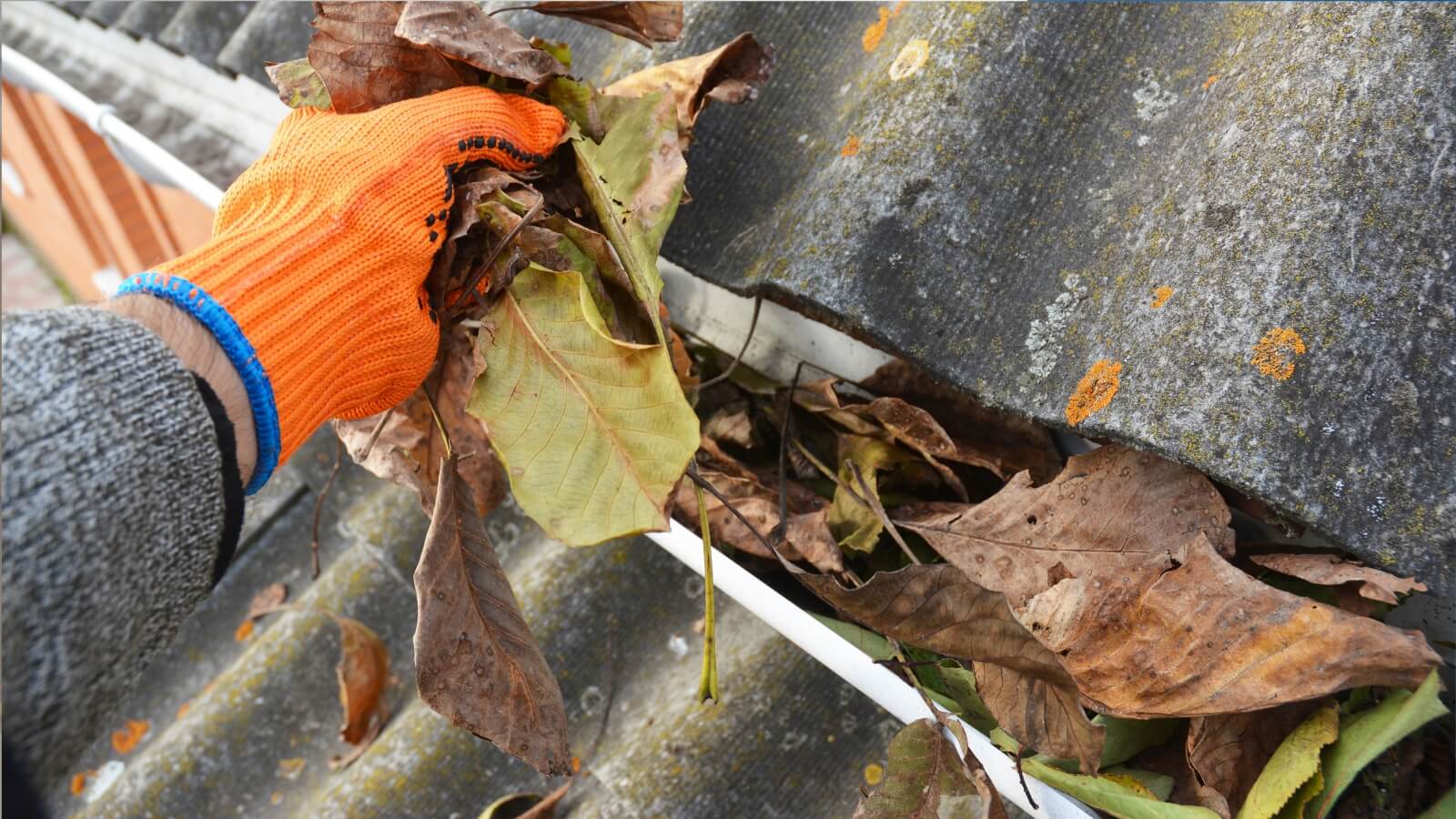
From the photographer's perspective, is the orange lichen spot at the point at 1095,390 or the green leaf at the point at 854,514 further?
the green leaf at the point at 854,514

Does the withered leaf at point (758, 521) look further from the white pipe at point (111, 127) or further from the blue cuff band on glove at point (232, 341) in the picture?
the white pipe at point (111, 127)

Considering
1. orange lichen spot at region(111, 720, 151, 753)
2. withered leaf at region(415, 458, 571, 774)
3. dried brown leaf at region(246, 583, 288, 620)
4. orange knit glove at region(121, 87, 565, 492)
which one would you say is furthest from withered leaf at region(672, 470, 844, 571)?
orange lichen spot at region(111, 720, 151, 753)

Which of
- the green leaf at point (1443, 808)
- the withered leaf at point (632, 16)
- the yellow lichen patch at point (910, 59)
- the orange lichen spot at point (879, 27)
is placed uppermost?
the withered leaf at point (632, 16)

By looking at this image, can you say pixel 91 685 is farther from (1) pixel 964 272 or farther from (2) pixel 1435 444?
(2) pixel 1435 444

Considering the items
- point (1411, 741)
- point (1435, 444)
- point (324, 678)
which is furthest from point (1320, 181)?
point (324, 678)

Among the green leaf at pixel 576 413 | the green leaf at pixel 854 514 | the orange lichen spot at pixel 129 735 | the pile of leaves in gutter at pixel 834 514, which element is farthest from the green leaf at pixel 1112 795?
the orange lichen spot at pixel 129 735
